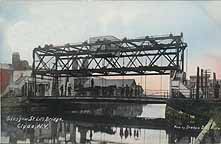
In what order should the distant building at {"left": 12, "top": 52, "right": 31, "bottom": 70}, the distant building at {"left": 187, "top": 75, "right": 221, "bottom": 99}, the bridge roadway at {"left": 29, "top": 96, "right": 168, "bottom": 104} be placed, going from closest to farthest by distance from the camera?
1. the distant building at {"left": 187, "top": 75, "right": 221, "bottom": 99}
2. the bridge roadway at {"left": 29, "top": 96, "right": 168, "bottom": 104}
3. the distant building at {"left": 12, "top": 52, "right": 31, "bottom": 70}

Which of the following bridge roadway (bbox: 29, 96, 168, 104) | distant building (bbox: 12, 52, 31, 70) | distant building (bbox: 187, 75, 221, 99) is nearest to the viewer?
distant building (bbox: 187, 75, 221, 99)

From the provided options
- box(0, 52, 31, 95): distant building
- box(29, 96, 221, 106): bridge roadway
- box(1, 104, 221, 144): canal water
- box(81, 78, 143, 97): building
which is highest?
box(0, 52, 31, 95): distant building

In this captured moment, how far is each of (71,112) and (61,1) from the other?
0.73m

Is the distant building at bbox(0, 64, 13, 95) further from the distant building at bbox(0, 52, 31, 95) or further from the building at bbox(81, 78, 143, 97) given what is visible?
the building at bbox(81, 78, 143, 97)

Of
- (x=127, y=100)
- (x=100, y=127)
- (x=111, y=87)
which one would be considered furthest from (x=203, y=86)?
(x=100, y=127)

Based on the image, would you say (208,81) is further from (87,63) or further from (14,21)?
(14,21)

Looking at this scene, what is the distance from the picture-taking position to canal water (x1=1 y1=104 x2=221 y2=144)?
256 centimetres

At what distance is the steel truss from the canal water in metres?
0.23

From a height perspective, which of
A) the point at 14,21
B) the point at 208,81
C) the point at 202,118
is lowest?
the point at 202,118

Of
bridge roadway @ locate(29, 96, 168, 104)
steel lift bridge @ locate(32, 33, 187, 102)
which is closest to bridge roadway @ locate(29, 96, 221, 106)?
bridge roadway @ locate(29, 96, 168, 104)

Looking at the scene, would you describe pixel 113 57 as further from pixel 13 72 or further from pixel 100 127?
pixel 13 72

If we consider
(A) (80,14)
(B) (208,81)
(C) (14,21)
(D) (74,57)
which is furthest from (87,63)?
(B) (208,81)

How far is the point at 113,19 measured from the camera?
262 cm

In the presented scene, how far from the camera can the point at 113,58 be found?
2.71 m
